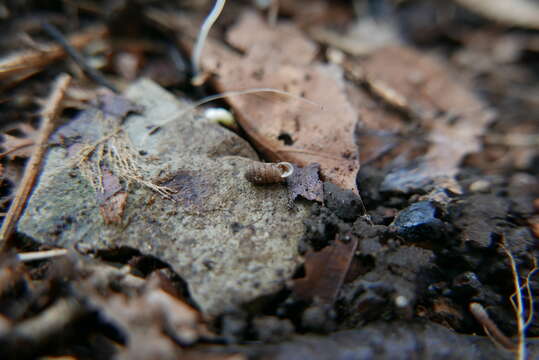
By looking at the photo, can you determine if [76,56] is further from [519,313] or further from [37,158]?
[519,313]

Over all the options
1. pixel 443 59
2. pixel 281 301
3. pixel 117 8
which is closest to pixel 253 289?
pixel 281 301

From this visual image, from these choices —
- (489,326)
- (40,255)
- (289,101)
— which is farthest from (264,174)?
(489,326)

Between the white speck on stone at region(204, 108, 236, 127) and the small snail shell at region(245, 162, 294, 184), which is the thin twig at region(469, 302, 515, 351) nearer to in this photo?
the small snail shell at region(245, 162, 294, 184)

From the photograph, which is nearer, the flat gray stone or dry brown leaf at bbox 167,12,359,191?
the flat gray stone

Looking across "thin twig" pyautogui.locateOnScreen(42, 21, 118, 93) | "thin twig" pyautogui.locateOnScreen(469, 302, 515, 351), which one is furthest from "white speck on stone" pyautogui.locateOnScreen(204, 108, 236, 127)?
"thin twig" pyautogui.locateOnScreen(469, 302, 515, 351)

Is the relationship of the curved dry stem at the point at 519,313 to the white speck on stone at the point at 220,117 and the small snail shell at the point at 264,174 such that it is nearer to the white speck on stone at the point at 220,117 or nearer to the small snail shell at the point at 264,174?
the small snail shell at the point at 264,174

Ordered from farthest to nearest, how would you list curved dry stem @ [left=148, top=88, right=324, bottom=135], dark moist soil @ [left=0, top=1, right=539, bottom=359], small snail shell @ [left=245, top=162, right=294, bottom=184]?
curved dry stem @ [left=148, top=88, right=324, bottom=135], small snail shell @ [left=245, top=162, right=294, bottom=184], dark moist soil @ [left=0, top=1, right=539, bottom=359]
